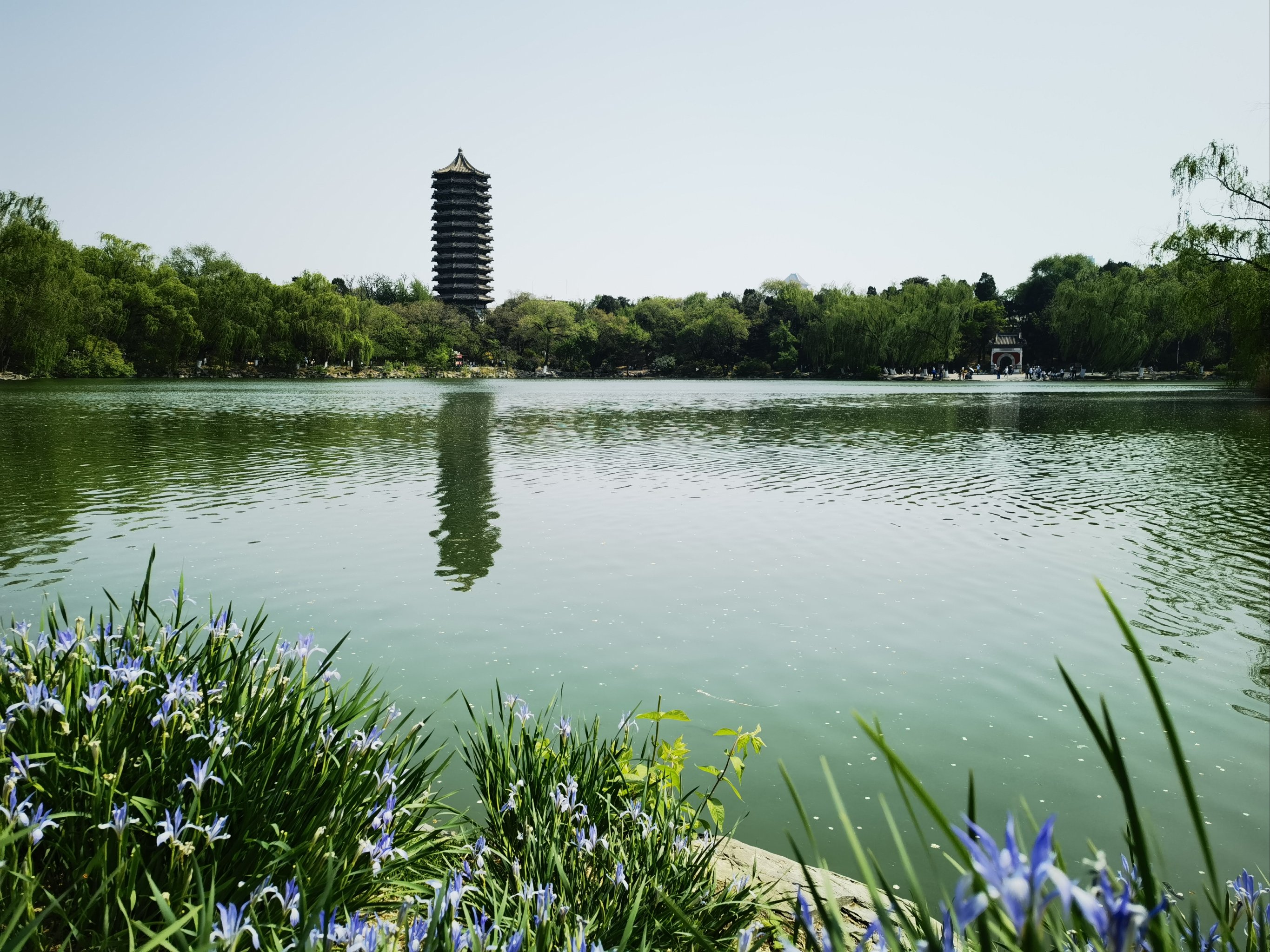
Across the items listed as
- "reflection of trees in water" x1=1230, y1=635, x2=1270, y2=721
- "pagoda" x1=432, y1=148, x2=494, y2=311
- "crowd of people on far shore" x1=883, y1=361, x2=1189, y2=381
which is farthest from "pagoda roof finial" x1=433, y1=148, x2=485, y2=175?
"reflection of trees in water" x1=1230, y1=635, x2=1270, y2=721

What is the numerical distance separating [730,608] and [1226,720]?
142 inches

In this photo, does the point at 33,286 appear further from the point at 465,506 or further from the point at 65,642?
the point at 65,642

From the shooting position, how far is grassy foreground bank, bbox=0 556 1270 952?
5.20 feet

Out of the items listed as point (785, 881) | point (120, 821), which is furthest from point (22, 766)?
point (785, 881)

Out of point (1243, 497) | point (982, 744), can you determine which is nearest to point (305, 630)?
point (982, 744)

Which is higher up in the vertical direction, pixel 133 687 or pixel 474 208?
pixel 474 208

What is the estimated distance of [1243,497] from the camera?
1272 centimetres

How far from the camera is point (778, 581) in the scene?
821 cm

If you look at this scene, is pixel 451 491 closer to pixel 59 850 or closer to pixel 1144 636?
pixel 1144 636

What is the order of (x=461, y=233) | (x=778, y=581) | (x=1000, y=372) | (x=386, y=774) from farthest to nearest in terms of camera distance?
(x=461, y=233), (x=1000, y=372), (x=778, y=581), (x=386, y=774)

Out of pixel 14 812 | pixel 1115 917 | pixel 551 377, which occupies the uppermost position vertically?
pixel 551 377

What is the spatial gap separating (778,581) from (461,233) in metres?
123

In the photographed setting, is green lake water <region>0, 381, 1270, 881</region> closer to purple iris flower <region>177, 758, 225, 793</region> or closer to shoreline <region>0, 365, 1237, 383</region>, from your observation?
purple iris flower <region>177, 758, 225, 793</region>

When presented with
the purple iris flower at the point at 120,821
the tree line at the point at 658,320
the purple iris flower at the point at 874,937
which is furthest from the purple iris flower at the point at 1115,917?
the tree line at the point at 658,320
